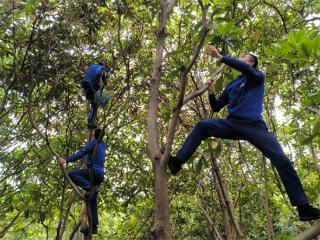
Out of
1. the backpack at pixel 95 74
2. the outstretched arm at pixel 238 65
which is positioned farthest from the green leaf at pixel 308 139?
the backpack at pixel 95 74

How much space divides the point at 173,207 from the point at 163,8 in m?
6.47

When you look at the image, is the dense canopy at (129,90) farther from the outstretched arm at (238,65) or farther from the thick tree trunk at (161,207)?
the thick tree trunk at (161,207)

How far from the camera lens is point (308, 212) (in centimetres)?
304

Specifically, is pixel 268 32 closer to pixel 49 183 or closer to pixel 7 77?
pixel 7 77

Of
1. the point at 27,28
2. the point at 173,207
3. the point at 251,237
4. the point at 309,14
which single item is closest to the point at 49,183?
the point at 27,28

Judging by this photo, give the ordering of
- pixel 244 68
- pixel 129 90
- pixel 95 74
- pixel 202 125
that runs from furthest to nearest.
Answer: pixel 129 90
pixel 95 74
pixel 202 125
pixel 244 68

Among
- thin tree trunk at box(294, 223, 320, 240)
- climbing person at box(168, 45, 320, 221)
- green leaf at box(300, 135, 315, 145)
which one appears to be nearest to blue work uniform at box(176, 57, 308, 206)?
climbing person at box(168, 45, 320, 221)


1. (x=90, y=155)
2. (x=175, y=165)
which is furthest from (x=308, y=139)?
(x=90, y=155)

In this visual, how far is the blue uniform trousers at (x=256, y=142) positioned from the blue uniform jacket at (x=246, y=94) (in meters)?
0.07

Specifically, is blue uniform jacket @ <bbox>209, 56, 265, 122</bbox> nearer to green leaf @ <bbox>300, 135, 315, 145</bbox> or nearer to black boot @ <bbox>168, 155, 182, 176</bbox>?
black boot @ <bbox>168, 155, 182, 176</bbox>

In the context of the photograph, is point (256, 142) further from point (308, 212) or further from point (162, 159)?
point (162, 159)

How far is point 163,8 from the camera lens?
12.6 feet

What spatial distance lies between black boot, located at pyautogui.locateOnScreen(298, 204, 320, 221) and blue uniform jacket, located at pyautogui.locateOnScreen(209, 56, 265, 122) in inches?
33.3

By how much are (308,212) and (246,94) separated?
1.17m
